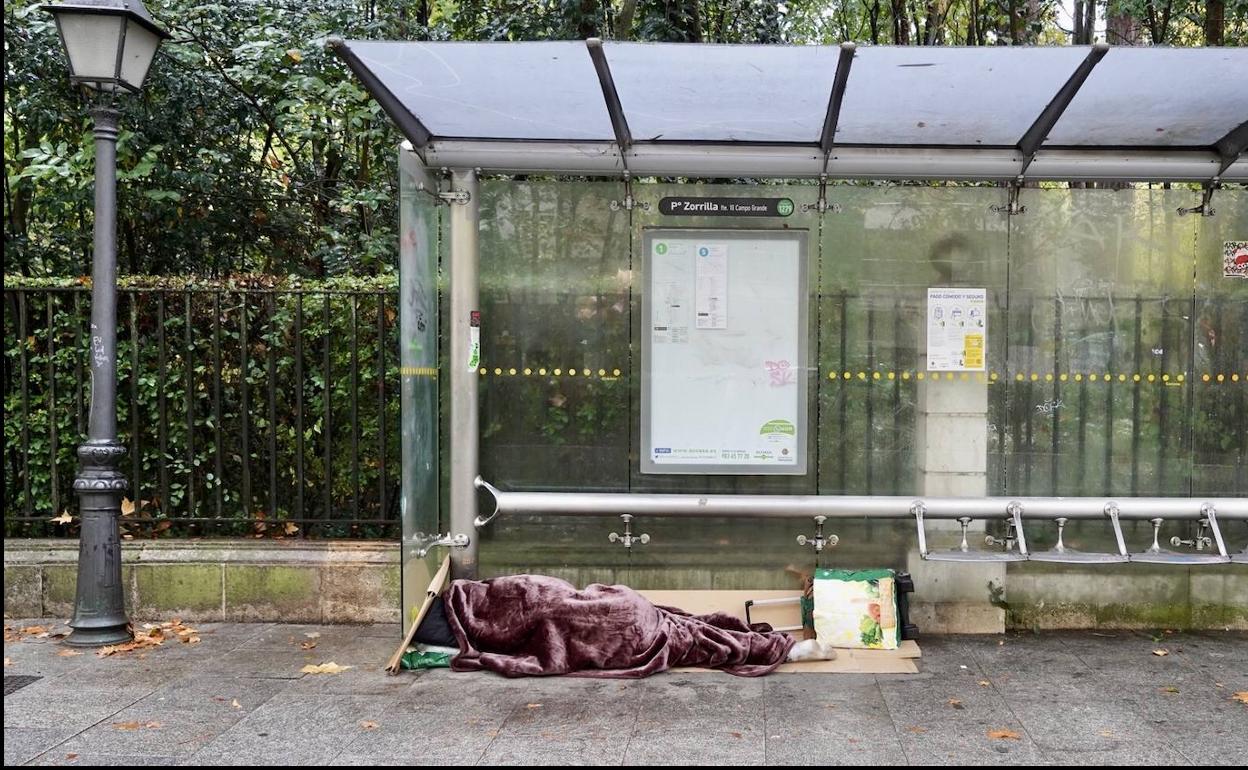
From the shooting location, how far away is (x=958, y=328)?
6.04 m

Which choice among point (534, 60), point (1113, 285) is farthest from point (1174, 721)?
point (534, 60)

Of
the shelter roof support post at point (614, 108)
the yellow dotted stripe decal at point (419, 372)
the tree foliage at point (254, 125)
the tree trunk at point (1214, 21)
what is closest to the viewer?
the shelter roof support post at point (614, 108)

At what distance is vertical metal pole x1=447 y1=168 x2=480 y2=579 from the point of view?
237 inches

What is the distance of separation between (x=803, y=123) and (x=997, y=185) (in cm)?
138

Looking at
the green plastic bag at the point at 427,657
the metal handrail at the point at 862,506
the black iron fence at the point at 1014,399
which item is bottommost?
the green plastic bag at the point at 427,657

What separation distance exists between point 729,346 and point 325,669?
9.34 ft

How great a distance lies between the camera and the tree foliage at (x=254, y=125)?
302 inches

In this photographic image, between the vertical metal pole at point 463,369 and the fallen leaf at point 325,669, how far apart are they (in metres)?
0.86

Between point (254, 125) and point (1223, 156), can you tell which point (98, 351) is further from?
point (1223, 156)

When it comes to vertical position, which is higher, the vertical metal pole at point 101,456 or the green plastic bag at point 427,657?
the vertical metal pole at point 101,456

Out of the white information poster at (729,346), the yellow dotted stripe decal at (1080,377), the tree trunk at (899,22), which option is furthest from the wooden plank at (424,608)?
the tree trunk at (899,22)

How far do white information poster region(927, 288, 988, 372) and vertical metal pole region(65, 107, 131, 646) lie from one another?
15.5ft

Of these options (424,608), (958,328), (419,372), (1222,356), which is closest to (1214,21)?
(1222,356)

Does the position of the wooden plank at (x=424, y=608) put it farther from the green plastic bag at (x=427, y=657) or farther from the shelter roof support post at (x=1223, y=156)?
the shelter roof support post at (x=1223, y=156)
